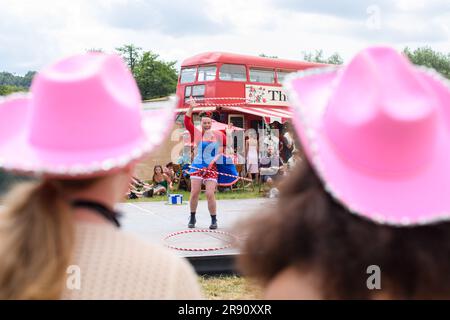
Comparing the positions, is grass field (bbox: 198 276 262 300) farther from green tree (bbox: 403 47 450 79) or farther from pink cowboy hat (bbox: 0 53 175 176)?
green tree (bbox: 403 47 450 79)

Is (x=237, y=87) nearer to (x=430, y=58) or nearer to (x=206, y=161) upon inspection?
(x=206, y=161)

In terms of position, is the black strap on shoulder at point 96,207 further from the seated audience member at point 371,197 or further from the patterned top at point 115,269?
the seated audience member at point 371,197

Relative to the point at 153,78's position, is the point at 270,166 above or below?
below

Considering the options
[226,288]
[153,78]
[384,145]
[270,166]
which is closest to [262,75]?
[270,166]

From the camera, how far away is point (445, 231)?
3.88 feet

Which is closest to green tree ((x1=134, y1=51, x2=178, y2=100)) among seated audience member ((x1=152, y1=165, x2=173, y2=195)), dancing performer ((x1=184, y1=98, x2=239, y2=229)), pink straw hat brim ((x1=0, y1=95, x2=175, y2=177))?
seated audience member ((x1=152, y1=165, x2=173, y2=195))

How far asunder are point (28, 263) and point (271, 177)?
1595cm

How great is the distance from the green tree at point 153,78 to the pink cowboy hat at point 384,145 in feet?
192

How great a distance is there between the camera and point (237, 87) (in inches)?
757

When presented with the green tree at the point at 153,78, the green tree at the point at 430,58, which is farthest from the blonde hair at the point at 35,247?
the green tree at the point at 430,58

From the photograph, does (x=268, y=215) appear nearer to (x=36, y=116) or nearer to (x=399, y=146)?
(x=399, y=146)

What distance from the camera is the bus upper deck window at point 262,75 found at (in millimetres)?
19594

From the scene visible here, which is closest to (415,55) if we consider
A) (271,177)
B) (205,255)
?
(271,177)

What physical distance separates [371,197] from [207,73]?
60.8 ft
